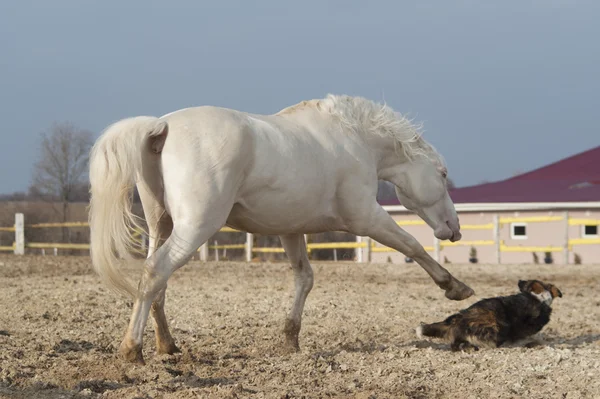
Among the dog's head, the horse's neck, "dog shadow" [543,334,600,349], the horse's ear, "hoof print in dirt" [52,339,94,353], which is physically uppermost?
the horse's neck

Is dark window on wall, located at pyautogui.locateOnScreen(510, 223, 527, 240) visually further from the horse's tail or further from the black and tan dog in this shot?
the horse's tail

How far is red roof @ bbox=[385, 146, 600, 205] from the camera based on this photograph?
26.6 metres

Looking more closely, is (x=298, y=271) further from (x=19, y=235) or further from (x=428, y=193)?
(x=19, y=235)

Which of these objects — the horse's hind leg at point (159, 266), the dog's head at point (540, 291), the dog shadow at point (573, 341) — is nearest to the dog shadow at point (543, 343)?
the dog shadow at point (573, 341)

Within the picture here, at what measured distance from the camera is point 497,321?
235 inches

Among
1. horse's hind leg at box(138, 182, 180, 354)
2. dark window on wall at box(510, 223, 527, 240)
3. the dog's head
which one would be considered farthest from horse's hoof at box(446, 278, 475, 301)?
dark window on wall at box(510, 223, 527, 240)

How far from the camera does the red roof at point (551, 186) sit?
1046 inches

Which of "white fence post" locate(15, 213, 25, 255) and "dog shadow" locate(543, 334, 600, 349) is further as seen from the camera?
"white fence post" locate(15, 213, 25, 255)

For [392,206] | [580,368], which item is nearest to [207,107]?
[580,368]

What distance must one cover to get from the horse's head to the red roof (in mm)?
20261

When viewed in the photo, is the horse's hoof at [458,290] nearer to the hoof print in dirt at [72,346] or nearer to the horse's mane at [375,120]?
the horse's mane at [375,120]

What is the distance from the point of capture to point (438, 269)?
5.99 metres

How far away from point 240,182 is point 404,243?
5.11ft

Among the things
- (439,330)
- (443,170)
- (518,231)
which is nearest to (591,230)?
(518,231)
